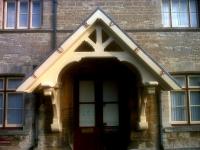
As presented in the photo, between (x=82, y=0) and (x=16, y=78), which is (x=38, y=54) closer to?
(x=16, y=78)

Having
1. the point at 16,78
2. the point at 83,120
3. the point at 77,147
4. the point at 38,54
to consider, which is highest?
the point at 38,54

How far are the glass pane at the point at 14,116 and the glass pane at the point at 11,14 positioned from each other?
2.78 metres

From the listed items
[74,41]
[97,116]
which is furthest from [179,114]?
[74,41]

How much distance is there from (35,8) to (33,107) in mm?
3293

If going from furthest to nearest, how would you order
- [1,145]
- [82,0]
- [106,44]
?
[82,0] → [1,145] → [106,44]

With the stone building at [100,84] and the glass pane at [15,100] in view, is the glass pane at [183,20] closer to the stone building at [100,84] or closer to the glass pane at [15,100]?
the stone building at [100,84]

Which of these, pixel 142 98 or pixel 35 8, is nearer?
pixel 142 98

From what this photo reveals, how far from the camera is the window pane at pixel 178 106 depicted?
11.9 meters


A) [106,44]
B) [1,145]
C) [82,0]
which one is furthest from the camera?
[82,0]

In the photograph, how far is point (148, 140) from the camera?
37.7ft

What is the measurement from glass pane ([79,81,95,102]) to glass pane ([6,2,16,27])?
2958 millimetres

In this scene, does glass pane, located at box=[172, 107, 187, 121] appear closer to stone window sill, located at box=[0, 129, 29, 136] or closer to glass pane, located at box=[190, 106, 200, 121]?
glass pane, located at box=[190, 106, 200, 121]

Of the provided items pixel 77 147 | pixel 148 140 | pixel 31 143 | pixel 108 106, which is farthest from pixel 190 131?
pixel 31 143

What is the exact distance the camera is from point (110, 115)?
12.0 m
